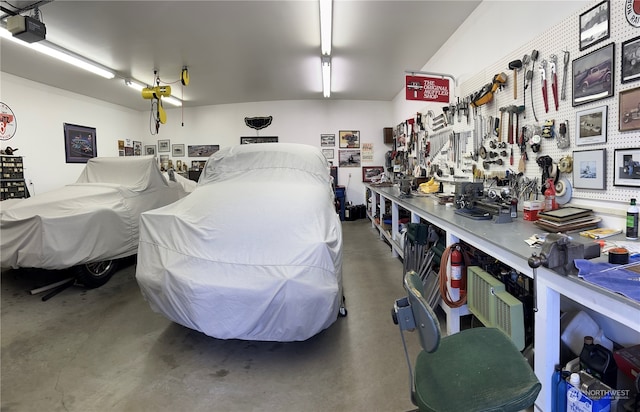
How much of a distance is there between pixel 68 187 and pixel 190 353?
3172 mm

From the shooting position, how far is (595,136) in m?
1.89

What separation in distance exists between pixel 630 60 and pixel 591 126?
38 cm

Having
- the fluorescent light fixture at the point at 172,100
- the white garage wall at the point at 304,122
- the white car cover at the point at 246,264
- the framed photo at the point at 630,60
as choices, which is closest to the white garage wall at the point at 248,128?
the white garage wall at the point at 304,122

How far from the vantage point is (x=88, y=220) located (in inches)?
125

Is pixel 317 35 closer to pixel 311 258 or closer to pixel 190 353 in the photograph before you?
pixel 311 258

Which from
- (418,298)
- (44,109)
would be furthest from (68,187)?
(418,298)

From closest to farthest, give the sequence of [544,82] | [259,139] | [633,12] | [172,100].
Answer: [633,12] → [544,82] → [172,100] → [259,139]

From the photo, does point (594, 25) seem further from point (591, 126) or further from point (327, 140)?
point (327, 140)

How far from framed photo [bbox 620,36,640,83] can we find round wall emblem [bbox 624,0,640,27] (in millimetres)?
90

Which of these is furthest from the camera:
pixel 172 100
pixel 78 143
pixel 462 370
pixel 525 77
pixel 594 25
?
pixel 172 100

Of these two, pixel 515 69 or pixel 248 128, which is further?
pixel 248 128

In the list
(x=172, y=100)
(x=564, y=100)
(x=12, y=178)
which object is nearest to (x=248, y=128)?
(x=172, y=100)

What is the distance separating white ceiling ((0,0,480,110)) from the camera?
3.57 meters

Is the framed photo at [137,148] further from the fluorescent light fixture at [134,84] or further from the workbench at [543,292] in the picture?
the workbench at [543,292]
